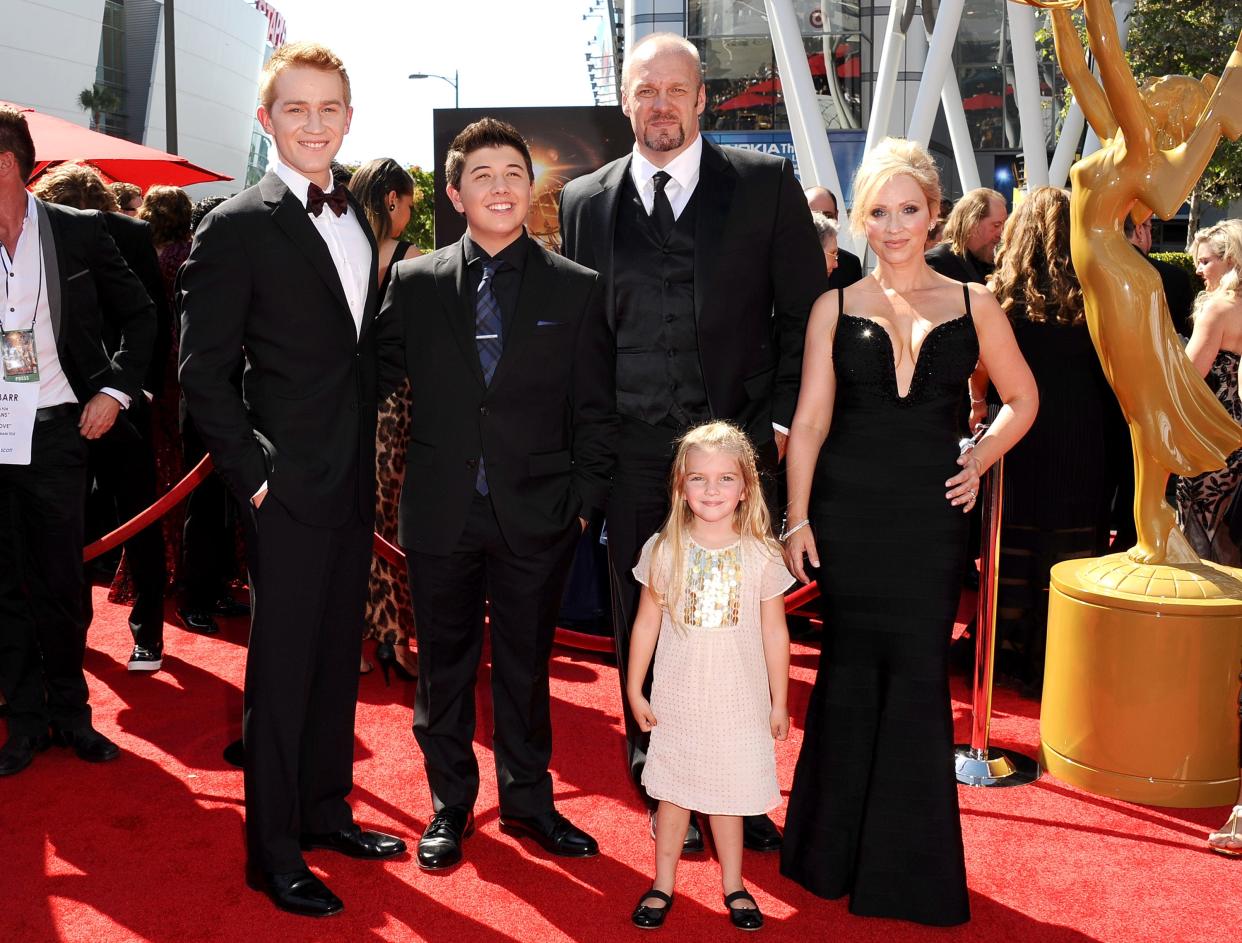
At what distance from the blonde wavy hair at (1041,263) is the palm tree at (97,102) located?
43976 millimetres

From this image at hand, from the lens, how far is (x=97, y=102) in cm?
4434

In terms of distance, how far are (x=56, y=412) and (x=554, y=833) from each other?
2254mm

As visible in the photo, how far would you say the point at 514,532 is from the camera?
343 cm

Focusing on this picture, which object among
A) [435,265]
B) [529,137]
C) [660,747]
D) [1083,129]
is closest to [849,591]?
[660,747]

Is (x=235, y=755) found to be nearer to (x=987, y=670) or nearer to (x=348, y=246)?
(x=348, y=246)

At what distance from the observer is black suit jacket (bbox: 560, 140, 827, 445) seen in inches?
138

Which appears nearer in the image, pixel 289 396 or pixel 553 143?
pixel 289 396

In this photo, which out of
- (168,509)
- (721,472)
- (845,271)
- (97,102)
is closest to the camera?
(721,472)

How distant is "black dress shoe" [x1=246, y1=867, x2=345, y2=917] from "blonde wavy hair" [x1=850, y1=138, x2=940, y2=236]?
2317 millimetres

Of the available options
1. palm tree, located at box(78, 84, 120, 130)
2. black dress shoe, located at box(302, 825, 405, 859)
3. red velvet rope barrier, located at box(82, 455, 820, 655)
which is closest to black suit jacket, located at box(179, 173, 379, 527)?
black dress shoe, located at box(302, 825, 405, 859)

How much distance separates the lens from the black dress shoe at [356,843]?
11.8ft

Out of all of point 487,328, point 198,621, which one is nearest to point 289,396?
point 487,328

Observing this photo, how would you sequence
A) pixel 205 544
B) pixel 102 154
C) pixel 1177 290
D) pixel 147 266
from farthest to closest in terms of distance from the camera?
pixel 102 154
pixel 205 544
pixel 1177 290
pixel 147 266

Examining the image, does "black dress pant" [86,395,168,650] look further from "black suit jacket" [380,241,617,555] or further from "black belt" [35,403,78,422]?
"black suit jacket" [380,241,617,555]
